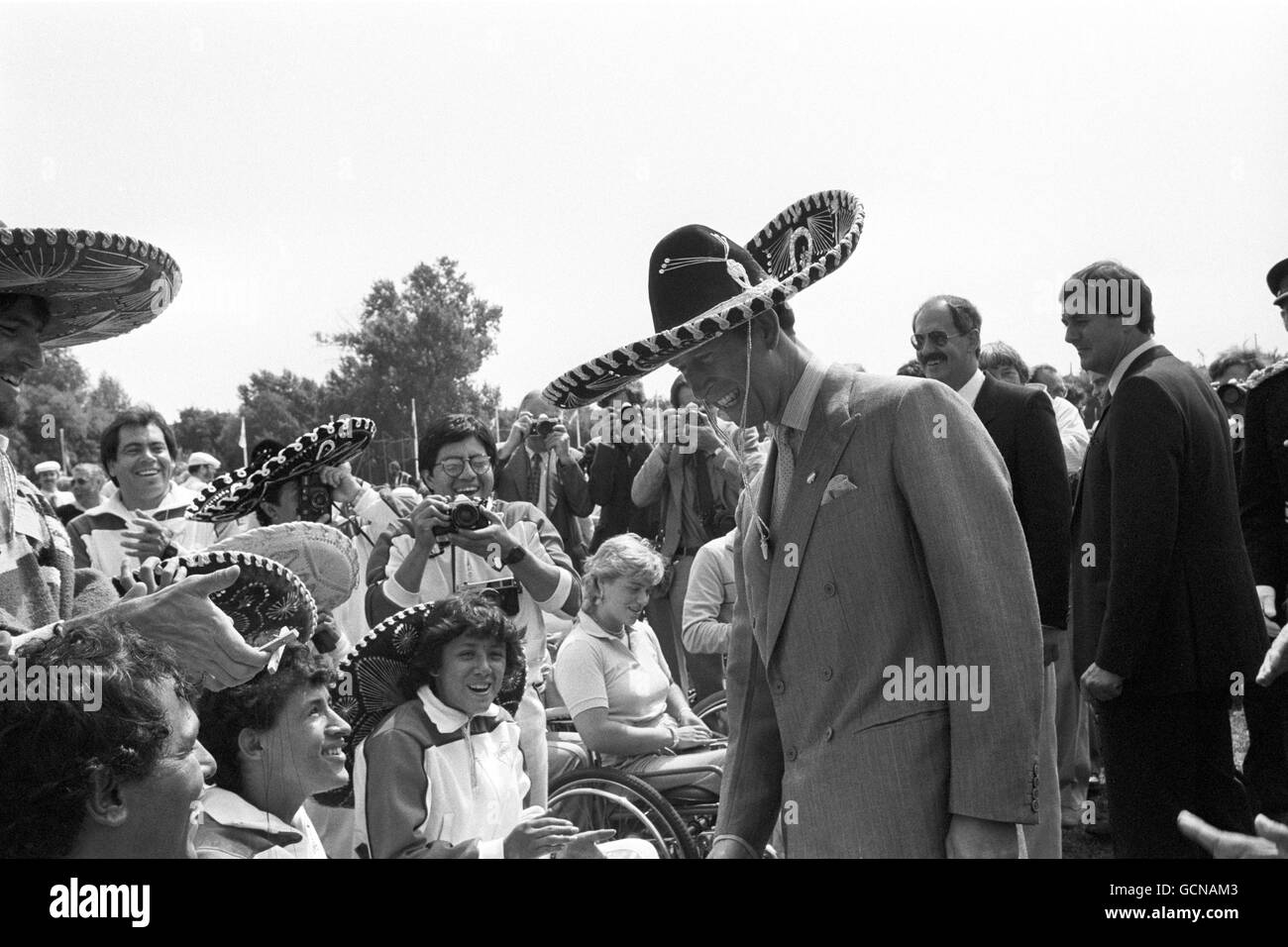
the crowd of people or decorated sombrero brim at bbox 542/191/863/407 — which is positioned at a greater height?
decorated sombrero brim at bbox 542/191/863/407

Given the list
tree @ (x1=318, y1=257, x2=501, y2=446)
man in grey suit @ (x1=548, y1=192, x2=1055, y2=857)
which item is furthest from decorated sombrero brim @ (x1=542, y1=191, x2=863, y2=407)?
tree @ (x1=318, y1=257, x2=501, y2=446)

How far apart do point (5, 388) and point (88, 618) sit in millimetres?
638

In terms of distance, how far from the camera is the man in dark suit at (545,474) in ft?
22.1

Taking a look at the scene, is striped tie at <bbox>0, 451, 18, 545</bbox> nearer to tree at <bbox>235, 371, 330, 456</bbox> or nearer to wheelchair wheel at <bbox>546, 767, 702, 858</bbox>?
wheelchair wheel at <bbox>546, 767, 702, 858</bbox>

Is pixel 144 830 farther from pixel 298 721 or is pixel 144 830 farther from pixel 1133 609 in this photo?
pixel 1133 609

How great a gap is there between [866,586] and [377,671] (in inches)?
68.1

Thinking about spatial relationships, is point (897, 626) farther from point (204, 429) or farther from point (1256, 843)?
point (204, 429)

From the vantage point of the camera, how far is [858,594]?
215cm

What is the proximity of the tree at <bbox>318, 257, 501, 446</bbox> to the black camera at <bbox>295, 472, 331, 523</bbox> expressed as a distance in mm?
17650

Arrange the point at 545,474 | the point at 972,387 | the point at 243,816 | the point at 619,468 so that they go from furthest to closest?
the point at 545,474 → the point at 619,468 → the point at 972,387 → the point at 243,816

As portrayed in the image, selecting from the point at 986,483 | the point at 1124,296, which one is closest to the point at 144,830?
the point at 986,483

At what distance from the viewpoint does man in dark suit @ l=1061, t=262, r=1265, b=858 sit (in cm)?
334

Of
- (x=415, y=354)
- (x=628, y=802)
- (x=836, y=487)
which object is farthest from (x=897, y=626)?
(x=415, y=354)

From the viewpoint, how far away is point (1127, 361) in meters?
3.67
